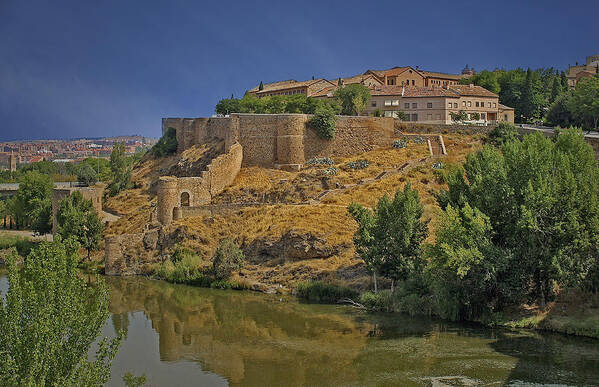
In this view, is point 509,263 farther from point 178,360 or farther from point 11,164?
point 11,164

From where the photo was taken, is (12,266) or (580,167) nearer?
(12,266)

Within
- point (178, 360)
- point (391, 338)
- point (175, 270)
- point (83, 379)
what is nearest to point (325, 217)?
point (175, 270)

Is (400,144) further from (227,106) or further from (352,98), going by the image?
(227,106)

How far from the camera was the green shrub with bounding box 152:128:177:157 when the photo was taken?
53812 millimetres

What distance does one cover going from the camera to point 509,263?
2619cm

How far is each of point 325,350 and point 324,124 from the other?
2375 cm

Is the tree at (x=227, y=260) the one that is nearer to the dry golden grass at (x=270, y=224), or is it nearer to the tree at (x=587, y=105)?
the dry golden grass at (x=270, y=224)

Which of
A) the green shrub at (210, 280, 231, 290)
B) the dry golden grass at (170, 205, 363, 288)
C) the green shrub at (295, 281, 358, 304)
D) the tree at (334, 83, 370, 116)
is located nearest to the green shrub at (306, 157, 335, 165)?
the dry golden grass at (170, 205, 363, 288)

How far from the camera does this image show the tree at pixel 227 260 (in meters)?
35.9

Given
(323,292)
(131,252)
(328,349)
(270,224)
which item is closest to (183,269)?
(131,252)

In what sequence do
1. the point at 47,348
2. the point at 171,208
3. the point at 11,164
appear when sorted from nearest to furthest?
the point at 47,348 < the point at 171,208 < the point at 11,164

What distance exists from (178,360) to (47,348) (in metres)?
10.6

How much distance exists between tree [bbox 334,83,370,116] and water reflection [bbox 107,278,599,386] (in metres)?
25.1

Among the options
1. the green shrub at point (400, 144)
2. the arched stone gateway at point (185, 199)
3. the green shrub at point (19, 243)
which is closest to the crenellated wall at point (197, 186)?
the arched stone gateway at point (185, 199)
